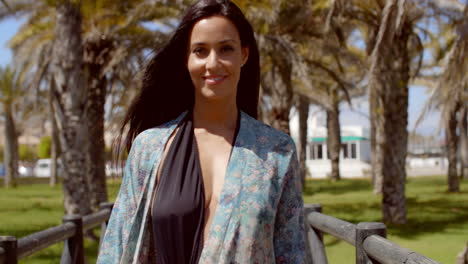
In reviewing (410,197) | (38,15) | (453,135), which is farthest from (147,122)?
(453,135)

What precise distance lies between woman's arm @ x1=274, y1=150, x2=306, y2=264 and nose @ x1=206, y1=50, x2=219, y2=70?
1.29 feet

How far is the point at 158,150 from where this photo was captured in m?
1.87

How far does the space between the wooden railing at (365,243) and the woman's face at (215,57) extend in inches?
37.5

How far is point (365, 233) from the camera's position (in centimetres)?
286

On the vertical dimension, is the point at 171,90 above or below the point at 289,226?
above

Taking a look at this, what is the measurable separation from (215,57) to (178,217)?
1.72 ft

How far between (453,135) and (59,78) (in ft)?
46.3

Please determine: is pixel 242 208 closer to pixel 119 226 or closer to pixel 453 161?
pixel 119 226

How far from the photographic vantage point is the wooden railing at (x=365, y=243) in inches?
90.0

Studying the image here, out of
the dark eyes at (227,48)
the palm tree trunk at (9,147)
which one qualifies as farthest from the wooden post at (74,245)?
the palm tree trunk at (9,147)

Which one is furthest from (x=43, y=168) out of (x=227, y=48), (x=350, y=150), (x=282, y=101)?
(x=227, y=48)

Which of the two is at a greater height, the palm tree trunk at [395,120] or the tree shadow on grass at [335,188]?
the palm tree trunk at [395,120]

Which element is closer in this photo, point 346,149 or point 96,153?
point 96,153

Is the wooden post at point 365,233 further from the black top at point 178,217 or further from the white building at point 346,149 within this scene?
the white building at point 346,149
